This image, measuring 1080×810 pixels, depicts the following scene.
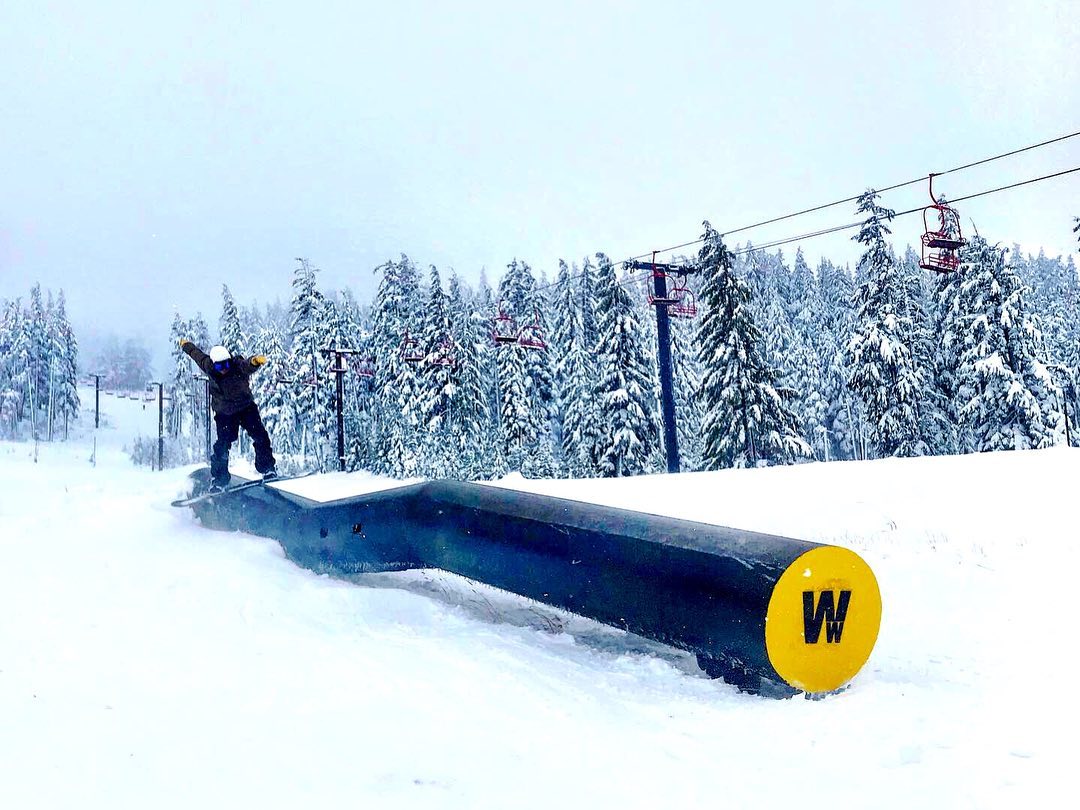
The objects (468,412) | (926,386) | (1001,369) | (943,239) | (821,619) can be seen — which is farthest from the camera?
(468,412)

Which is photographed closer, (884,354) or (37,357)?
(884,354)

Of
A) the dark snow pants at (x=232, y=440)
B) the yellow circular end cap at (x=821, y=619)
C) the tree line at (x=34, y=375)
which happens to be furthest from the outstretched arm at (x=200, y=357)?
the tree line at (x=34, y=375)

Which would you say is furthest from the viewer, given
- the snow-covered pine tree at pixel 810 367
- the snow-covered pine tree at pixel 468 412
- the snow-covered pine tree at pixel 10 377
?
the snow-covered pine tree at pixel 10 377

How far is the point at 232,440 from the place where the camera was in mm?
9555

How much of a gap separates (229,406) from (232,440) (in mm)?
508

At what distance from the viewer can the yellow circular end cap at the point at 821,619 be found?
12.6 ft

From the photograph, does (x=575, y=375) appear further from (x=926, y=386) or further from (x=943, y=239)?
(x=943, y=239)

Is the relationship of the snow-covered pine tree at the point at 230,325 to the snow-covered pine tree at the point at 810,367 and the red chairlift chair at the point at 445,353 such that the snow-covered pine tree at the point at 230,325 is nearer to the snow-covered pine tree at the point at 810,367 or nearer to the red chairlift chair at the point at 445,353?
the red chairlift chair at the point at 445,353

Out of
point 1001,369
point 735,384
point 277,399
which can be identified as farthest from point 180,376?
point 1001,369

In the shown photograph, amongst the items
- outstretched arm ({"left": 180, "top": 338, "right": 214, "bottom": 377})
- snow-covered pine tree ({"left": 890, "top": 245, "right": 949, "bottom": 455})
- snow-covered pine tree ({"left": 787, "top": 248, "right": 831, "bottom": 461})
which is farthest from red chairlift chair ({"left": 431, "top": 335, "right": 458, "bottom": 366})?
outstretched arm ({"left": 180, "top": 338, "right": 214, "bottom": 377})

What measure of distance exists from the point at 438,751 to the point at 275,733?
0.75m

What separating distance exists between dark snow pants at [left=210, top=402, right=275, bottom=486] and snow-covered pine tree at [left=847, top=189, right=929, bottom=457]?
2988 cm

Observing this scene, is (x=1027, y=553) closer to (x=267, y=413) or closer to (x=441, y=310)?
(x=441, y=310)

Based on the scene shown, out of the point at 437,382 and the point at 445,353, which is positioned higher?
the point at 445,353
